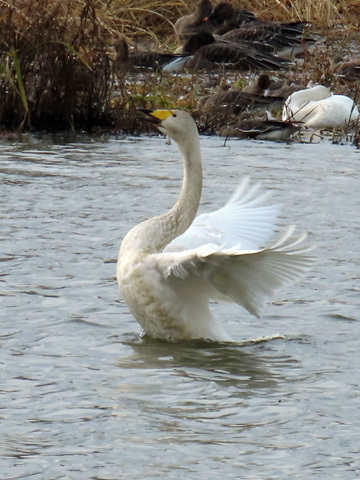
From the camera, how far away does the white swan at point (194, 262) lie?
5250 millimetres

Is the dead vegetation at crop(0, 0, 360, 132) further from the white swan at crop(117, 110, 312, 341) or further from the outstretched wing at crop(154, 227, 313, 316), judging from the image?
the outstretched wing at crop(154, 227, 313, 316)

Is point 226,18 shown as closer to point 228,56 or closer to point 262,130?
point 228,56

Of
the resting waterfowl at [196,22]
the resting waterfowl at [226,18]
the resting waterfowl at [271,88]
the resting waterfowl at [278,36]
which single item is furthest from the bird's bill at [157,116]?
the resting waterfowl at [226,18]

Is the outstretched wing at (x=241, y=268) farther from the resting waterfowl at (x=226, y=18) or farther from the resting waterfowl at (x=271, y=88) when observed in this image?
the resting waterfowl at (x=226, y=18)

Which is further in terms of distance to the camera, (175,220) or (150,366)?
(175,220)

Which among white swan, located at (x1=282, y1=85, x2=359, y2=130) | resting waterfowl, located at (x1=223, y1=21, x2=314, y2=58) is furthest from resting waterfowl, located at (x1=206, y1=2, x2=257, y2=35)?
white swan, located at (x1=282, y1=85, x2=359, y2=130)

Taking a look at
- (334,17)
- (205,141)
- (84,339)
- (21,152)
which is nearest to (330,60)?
(334,17)

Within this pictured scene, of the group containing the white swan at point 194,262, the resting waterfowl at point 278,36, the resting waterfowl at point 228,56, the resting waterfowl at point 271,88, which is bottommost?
the white swan at point 194,262

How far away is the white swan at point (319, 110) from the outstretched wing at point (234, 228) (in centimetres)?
594

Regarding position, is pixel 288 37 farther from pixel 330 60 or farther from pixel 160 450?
pixel 160 450

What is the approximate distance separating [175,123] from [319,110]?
22.7 ft

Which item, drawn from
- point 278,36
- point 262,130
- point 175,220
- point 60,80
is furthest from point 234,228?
point 278,36

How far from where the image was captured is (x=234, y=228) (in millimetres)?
6379

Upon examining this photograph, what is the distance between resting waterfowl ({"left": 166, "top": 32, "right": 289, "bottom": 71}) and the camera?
1689 cm
